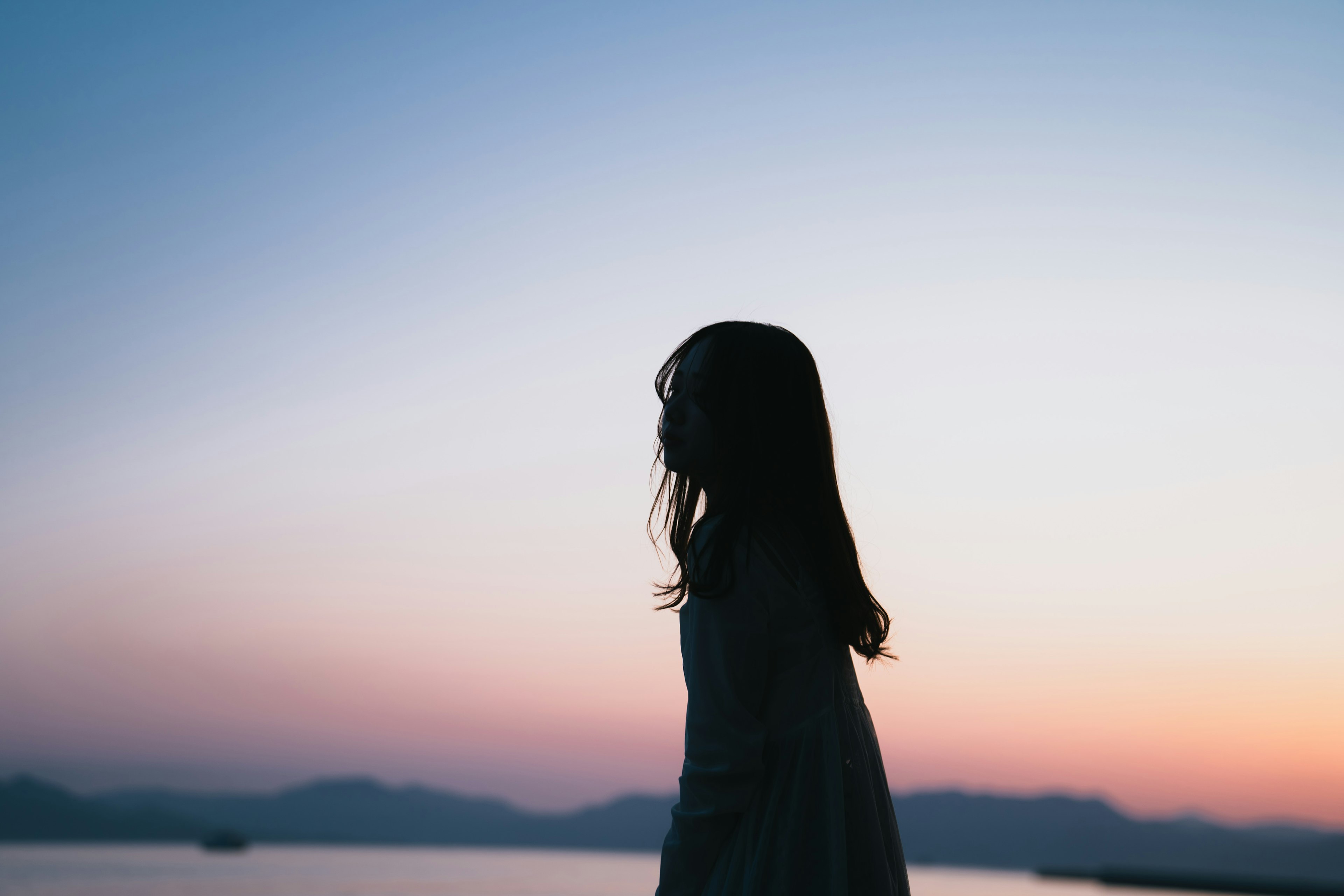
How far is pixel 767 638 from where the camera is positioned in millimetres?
1710

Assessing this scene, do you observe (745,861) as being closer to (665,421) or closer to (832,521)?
(832,521)

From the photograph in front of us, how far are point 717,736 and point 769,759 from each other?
0.14 metres

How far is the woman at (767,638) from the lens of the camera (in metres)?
1.64

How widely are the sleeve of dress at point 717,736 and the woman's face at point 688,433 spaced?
290mm

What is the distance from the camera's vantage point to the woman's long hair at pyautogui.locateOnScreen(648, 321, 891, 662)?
185 centimetres

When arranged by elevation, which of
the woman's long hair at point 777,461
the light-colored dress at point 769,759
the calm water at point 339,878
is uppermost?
the woman's long hair at point 777,461

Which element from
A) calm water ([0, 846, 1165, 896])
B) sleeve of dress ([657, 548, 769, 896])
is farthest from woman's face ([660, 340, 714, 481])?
calm water ([0, 846, 1165, 896])

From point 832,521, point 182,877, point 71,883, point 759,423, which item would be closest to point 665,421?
point 759,423

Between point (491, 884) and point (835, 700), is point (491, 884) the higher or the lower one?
the lower one

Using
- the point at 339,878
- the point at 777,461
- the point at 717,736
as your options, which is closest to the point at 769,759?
the point at 717,736

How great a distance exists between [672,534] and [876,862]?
770 mm

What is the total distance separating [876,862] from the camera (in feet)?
5.65

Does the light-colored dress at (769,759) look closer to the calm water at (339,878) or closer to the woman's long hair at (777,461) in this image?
the woman's long hair at (777,461)

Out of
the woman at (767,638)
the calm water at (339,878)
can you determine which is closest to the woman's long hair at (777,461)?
the woman at (767,638)
